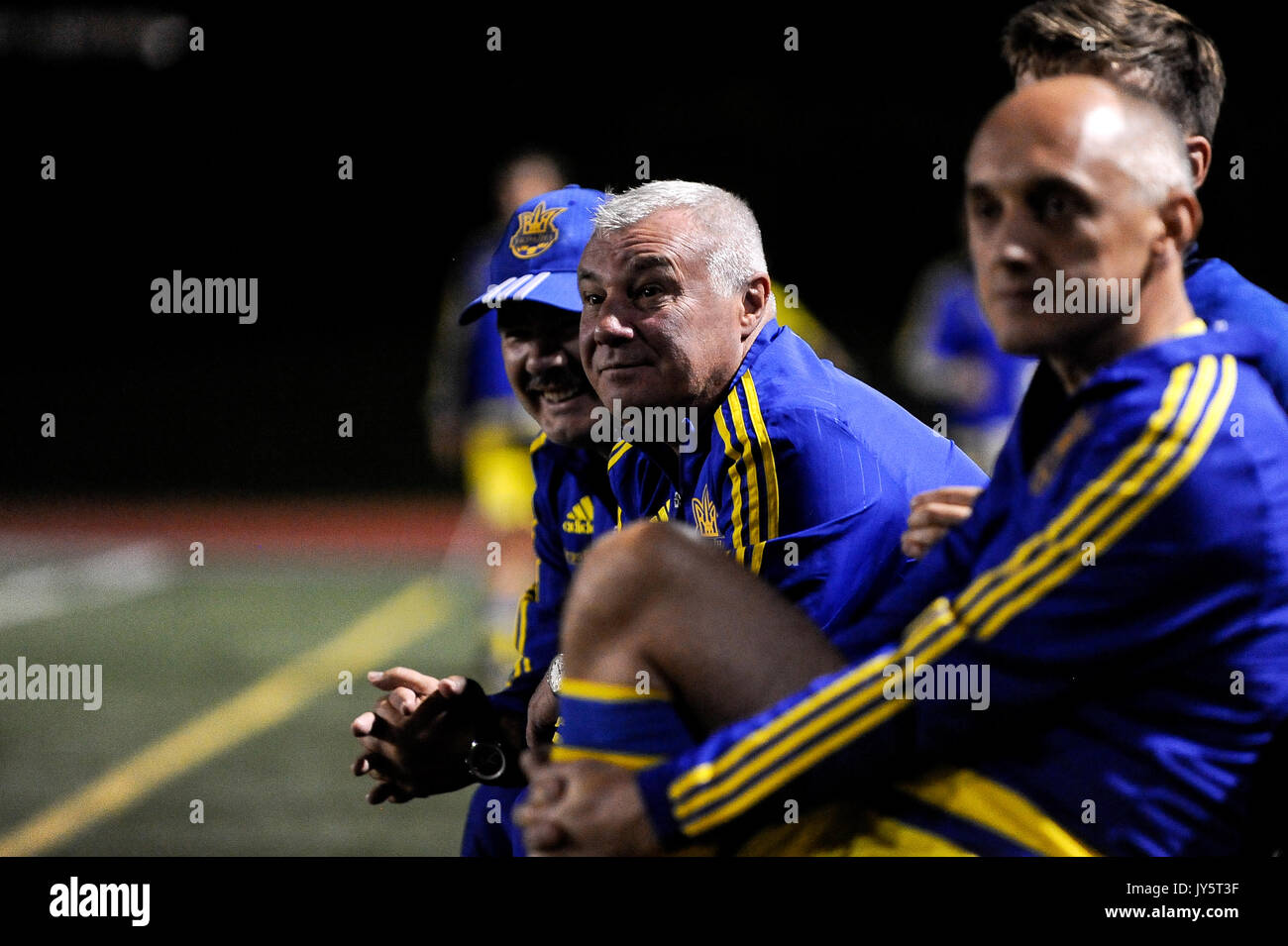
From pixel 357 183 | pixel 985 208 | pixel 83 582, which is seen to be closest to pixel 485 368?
pixel 83 582

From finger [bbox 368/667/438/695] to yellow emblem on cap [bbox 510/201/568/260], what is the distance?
95cm

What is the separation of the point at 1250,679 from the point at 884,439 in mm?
979

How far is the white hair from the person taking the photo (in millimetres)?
2900

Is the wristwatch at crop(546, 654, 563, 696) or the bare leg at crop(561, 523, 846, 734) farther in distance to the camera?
the wristwatch at crop(546, 654, 563, 696)

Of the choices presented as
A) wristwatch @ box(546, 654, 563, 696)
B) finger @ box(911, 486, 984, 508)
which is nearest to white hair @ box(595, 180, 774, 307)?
finger @ box(911, 486, 984, 508)

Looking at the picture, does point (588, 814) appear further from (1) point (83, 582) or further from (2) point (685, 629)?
(1) point (83, 582)

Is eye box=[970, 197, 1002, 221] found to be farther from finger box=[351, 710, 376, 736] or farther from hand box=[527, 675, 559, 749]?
finger box=[351, 710, 376, 736]

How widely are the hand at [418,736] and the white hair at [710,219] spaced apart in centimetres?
95

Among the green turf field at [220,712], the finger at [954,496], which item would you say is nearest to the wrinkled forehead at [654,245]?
the finger at [954,496]

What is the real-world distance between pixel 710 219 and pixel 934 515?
0.83 metres

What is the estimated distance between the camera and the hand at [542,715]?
2.98 meters

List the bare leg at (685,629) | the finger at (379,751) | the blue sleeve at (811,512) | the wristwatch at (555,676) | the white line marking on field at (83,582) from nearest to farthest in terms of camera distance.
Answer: the bare leg at (685,629)
the blue sleeve at (811,512)
the wristwatch at (555,676)
the finger at (379,751)
the white line marking on field at (83,582)

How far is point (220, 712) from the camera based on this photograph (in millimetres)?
7082

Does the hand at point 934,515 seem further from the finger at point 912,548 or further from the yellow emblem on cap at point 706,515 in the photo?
the yellow emblem on cap at point 706,515
